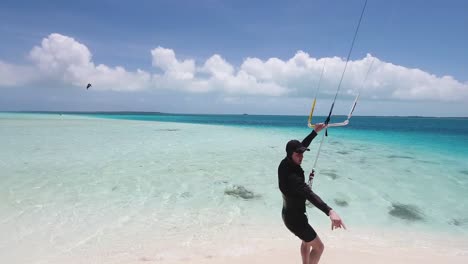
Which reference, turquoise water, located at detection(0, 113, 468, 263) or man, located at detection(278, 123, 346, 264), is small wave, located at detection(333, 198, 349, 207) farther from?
man, located at detection(278, 123, 346, 264)

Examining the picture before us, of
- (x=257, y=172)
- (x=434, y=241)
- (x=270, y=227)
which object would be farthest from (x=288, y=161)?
(x=257, y=172)

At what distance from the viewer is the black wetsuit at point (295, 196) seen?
3789 mm

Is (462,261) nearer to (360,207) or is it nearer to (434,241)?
(434,241)

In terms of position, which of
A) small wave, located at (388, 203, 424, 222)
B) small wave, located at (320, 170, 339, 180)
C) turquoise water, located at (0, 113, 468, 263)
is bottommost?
turquoise water, located at (0, 113, 468, 263)

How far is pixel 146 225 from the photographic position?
7.47 meters

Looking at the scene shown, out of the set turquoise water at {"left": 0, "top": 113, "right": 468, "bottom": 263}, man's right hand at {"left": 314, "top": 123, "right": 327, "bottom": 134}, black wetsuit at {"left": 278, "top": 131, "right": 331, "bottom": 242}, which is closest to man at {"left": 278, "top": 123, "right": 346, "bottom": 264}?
black wetsuit at {"left": 278, "top": 131, "right": 331, "bottom": 242}

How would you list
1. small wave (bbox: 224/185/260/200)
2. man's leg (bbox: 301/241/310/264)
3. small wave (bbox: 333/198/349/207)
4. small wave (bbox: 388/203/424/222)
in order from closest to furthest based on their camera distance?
1. man's leg (bbox: 301/241/310/264)
2. small wave (bbox: 388/203/424/222)
3. small wave (bbox: 333/198/349/207)
4. small wave (bbox: 224/185/260/200)

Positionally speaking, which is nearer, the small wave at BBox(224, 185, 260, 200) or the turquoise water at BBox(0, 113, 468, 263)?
the turquoise water at BBox(0, 113, 468, 263)

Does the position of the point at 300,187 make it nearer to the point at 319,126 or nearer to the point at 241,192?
the point at 319,126

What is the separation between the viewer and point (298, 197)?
13.2 feet

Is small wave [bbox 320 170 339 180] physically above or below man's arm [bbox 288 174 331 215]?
below

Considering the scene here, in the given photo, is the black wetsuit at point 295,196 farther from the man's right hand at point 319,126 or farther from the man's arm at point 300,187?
the man's right hand at point 319,126

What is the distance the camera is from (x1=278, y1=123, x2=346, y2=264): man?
3.69 m

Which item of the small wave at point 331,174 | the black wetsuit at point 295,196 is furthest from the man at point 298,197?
the small wave at point 331,174
